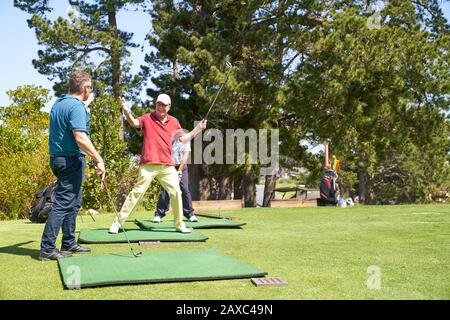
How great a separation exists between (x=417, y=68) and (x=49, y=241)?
20302mm

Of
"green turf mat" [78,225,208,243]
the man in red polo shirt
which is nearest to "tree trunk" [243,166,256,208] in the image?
"green turf mat" [78,225,208,243]

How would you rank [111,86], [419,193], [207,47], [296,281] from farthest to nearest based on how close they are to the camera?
[419,193] → [111,86] → [207,47] → [296,281]

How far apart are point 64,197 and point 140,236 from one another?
1723 millimetres

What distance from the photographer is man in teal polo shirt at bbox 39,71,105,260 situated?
5883mm

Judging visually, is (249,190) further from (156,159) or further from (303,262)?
(303,262)

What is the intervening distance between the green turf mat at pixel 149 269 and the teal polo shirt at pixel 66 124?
1.23 m

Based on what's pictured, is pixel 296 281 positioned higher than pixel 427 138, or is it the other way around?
pixel 427 138

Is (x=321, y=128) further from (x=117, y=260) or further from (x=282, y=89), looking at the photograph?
(x=117, y=260)

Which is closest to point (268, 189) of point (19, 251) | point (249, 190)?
point (249, 190)

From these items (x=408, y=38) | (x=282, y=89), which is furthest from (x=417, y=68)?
(x=282, y=89)

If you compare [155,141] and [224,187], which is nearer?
[155,141]

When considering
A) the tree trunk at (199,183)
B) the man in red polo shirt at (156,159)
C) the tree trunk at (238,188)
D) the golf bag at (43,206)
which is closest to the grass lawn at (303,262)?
the man in red polo shirt at (156,159)

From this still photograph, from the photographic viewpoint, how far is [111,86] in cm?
2616

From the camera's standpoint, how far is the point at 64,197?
6051 millimetres
